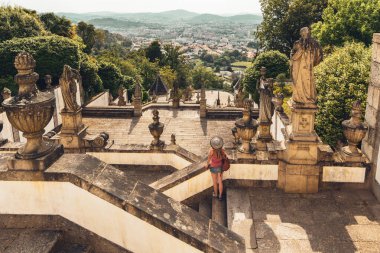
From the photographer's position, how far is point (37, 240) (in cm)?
477

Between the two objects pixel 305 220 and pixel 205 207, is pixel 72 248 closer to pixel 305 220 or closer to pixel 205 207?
pixel 205 207

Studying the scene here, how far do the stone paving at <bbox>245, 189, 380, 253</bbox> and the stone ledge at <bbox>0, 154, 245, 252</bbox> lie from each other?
2.13 m

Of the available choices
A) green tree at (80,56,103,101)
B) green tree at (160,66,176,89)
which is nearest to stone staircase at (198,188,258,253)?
green tree at (80,56,103,101)

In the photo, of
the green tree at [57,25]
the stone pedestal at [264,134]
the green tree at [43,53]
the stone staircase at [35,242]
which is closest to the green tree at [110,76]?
the green tree at [43,53]

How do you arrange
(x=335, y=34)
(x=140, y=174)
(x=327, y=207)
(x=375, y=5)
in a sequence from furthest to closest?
(x=335, y=34) < (x=375, y=5) < (x=140, y=174) < (x=327, y=207)

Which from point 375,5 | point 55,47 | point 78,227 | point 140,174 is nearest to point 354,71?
point 140,174

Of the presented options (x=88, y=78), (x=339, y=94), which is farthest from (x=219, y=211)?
(x=88, y=78)

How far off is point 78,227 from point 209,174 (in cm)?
420

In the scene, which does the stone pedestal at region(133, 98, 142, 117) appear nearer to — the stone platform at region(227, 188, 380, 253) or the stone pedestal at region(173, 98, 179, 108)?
the stone pedestal at region(173, 98, 179, 108)

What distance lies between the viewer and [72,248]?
4852 mm

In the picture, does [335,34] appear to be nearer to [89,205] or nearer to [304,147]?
[304,147]

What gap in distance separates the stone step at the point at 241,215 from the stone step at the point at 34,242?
340 centimetres

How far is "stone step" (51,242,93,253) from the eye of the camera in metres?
4.79

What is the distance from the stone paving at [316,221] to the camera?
6.53 meters
